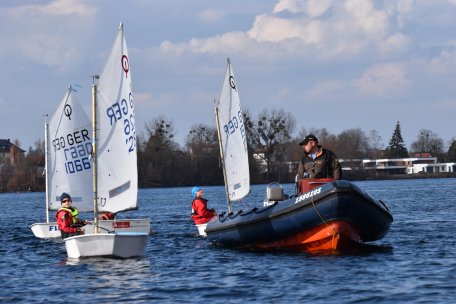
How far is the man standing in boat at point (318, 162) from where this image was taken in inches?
977

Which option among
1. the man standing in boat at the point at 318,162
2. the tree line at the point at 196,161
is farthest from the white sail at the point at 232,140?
the tree line at the point at 196,161

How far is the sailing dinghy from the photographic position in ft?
78.7

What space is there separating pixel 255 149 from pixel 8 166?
127ft

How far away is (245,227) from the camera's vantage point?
26.5 metres

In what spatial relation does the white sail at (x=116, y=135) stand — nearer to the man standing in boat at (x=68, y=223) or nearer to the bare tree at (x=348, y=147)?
the man standing in boat at (x=68, y=223)

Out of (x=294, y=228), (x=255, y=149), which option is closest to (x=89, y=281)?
(x=294, y=228)

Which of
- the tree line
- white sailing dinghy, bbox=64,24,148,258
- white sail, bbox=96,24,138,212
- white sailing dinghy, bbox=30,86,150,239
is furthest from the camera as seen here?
the tree line

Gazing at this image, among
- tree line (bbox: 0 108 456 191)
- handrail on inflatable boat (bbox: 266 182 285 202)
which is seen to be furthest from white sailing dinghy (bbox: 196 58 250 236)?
tree line (bbox: 0 108 456 191)

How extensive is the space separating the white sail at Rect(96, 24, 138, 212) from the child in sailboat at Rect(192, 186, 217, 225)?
579 centimetres

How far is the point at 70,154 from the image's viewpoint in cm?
3284

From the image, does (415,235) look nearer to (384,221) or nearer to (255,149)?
(384,221)

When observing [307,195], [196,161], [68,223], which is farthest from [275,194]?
Result: [196,161]

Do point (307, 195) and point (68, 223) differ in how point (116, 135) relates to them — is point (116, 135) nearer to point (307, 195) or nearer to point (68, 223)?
point (68, 223)

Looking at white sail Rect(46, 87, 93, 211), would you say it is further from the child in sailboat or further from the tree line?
the tree line
